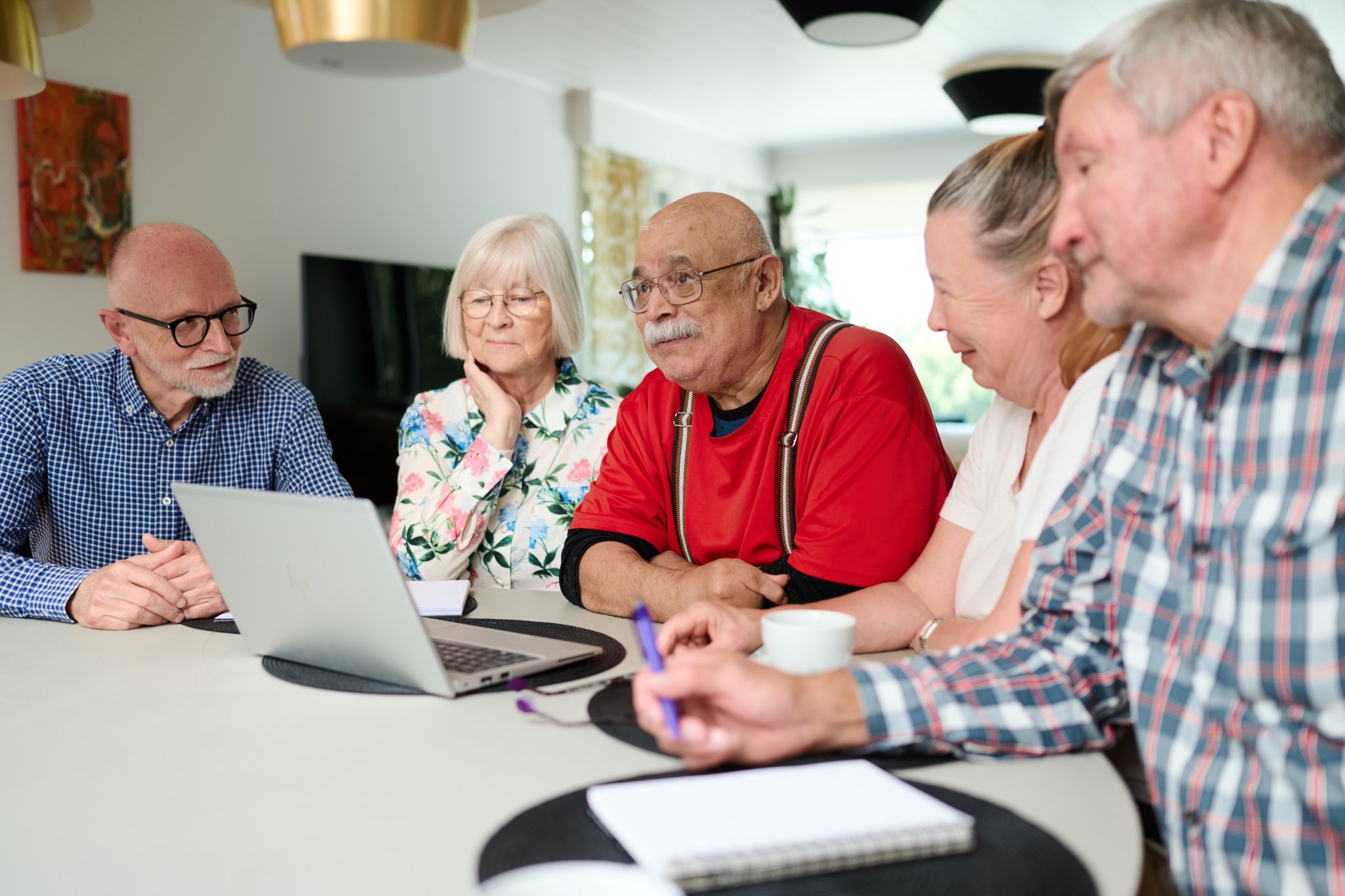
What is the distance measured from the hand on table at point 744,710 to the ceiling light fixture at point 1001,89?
5.29 meters

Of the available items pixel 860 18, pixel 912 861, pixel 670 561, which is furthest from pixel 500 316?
pixel 860 18

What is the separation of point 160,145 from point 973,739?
398 cm

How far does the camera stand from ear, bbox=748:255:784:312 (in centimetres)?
188

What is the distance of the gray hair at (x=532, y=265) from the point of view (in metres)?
2.29

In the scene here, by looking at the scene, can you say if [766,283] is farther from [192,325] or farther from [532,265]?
[192,325]

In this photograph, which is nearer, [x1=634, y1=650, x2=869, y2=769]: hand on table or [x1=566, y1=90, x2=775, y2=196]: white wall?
[x1=634, y1=650, x2=869, y2=769]: hand on table

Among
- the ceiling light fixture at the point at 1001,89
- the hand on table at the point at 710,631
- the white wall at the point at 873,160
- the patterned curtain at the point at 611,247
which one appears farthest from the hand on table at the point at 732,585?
the white wall at the point at 873,160

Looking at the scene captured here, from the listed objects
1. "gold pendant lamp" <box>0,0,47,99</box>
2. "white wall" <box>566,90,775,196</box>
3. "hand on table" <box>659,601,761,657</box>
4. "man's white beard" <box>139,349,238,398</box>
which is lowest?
"hand on table" <box>659,601,761,657</box>

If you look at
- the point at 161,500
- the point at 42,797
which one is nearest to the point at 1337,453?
the point at 42,797

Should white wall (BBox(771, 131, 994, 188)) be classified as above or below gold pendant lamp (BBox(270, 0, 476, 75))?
above

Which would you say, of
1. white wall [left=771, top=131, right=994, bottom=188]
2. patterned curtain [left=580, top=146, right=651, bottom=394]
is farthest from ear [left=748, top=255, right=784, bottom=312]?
white wall [left=771, top=131, right=994, bottom=188]

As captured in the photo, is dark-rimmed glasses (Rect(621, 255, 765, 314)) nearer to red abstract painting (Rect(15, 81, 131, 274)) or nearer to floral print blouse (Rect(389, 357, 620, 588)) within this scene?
floral print blouse (Rect(389, 357, 620, 588))

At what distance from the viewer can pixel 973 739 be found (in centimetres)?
95

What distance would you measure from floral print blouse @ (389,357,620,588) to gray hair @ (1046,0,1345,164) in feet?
4.62
